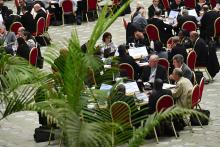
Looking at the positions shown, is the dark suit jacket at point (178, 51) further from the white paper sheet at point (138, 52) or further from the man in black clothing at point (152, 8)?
the man in black clothing at point (152, 8)

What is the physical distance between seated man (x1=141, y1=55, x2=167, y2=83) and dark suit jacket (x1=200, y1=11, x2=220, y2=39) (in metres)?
4.57

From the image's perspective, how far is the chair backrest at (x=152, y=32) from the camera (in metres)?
21.0

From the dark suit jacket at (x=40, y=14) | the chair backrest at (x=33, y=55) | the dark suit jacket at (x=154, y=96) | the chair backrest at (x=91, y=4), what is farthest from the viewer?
the chair backrest at (x=91, y=4)

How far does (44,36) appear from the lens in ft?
75.6

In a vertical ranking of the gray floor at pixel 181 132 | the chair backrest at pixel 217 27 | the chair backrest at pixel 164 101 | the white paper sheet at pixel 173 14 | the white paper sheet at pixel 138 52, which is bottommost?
the gray floor at pixel 181 132

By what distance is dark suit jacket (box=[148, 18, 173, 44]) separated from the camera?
→ 21453mm

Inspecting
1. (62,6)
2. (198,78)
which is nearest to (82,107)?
(198,78)

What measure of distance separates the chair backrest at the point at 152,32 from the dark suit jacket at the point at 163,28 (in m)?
0.41

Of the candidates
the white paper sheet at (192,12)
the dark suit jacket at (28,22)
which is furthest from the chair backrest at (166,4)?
the dark suit jacket at (28,22)

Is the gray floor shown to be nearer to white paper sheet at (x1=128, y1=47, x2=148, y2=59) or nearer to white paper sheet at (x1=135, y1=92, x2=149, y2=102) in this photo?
white paper sheet at (x1=135, y1=92, x2=149, y2=102)

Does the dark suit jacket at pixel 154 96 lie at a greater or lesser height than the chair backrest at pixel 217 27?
lesser

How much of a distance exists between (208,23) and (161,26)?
128 cm

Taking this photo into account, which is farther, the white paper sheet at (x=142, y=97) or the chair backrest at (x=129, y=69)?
the chair backrest at (x=129, y=69)

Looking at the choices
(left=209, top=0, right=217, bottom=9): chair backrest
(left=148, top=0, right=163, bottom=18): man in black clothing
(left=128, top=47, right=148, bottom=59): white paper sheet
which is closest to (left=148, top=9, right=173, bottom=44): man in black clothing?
(left=148, top=0, right=163, bottom=18): man in black clothing
